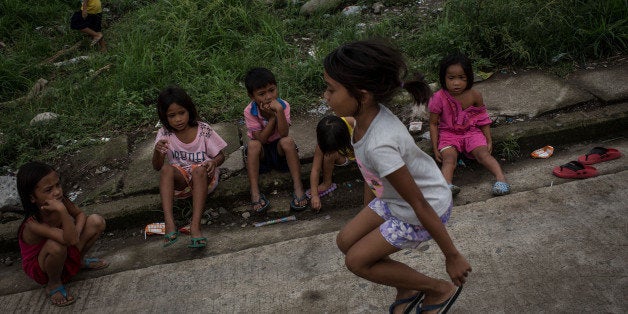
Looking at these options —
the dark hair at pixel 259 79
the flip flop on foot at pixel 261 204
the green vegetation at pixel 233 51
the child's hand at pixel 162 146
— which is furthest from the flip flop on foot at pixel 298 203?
the green vegetation at pixel 233 51

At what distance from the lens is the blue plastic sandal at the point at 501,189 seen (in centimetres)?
333

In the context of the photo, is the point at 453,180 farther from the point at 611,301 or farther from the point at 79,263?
the point at 79,263

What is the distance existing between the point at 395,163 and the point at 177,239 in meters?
1.94

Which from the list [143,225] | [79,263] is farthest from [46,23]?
[79,263]

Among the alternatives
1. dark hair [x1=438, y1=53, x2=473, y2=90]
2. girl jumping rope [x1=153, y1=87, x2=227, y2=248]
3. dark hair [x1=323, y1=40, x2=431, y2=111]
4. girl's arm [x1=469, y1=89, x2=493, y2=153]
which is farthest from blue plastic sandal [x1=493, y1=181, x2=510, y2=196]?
girl jumping rope [x1=153, y1=87, x2=227, y2=248]

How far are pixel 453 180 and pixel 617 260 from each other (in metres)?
1.23

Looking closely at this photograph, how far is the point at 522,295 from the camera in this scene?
99.3 inches

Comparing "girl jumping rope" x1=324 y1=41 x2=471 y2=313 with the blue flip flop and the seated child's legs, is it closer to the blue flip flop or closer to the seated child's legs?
the blue flip flop

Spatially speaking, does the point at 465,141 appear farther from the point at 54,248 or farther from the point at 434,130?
the point at 54,248

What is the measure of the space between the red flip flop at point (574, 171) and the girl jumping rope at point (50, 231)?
271 centimetres

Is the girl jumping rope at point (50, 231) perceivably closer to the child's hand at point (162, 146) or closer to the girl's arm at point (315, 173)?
the child's hand at point (162, 146)

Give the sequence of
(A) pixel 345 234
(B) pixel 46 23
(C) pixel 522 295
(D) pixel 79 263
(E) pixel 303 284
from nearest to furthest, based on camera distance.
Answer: (A) pixel 345 234 → (C) pixel 522 295 → (E) pixel 303 284 → (D) pixel 79 263 → (B) pixel 46 23

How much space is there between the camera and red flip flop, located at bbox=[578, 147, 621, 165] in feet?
11.4

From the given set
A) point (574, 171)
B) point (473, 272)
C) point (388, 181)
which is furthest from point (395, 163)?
point (574, 171)
